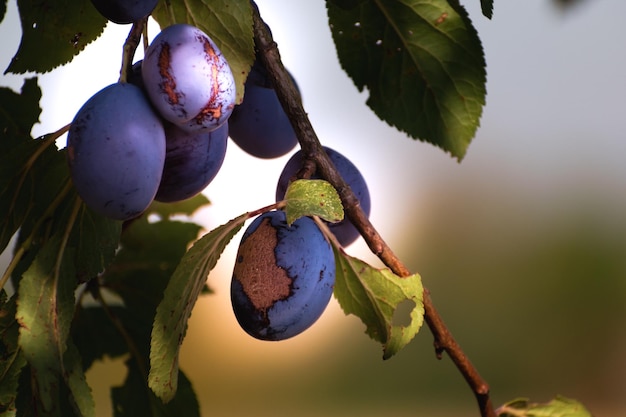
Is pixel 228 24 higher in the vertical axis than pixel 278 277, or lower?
higher

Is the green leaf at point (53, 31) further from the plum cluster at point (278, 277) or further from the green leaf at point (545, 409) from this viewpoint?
the green leaf at point (545, 409)

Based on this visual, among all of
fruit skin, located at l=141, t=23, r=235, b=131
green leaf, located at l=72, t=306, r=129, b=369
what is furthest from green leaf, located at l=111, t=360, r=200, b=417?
fruit skin, located at l=141, t=23, r=235, b=131

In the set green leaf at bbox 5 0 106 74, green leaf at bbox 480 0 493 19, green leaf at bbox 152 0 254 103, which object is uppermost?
green leaf at bbox 5 0 106 74

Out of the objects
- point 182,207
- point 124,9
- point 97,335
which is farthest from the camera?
point 182,207

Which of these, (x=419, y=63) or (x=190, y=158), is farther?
(x=419, y=63)

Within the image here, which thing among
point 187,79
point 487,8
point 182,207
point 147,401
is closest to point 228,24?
point 187,79

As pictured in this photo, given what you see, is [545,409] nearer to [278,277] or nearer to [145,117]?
[278,277]

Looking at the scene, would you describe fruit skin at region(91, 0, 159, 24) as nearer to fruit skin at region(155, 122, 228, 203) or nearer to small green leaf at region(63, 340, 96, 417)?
fruit skin at region(155, 122, 228, 203)
